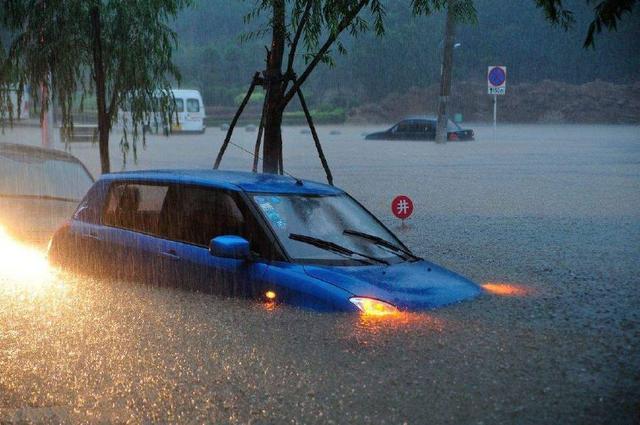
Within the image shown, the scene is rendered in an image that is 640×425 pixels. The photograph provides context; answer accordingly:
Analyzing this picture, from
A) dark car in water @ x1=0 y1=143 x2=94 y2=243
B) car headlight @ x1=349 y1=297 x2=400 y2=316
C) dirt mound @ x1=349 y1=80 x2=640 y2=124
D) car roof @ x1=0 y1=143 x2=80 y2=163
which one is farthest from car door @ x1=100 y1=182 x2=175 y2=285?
dirt mound @ x1=349 y1=80 x2=640 y2=124

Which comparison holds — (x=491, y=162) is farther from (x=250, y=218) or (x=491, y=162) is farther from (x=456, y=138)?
(x=250, y=218)

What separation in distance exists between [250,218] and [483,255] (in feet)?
19.7

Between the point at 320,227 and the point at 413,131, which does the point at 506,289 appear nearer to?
the point at 320,227

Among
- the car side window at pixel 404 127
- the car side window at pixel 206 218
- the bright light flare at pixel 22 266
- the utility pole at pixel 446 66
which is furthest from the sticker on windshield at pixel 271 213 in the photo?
the car side window at pixel 404 127

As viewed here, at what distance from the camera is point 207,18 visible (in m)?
119

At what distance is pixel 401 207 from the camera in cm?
1542

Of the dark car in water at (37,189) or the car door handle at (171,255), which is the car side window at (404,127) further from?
the car door handle at (171,255)

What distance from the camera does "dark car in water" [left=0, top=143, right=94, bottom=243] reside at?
11.6 meters

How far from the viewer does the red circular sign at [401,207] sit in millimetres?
15359

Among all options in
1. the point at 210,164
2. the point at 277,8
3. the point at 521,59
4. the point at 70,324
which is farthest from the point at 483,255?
the point at 521,59

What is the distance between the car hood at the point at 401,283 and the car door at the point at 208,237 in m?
0.58

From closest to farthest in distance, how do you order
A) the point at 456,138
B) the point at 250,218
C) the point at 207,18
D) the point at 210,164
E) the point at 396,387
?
the point at 396,387, the point at 250,218, the point at 210,164, the point at 456,138, the point at 207,18

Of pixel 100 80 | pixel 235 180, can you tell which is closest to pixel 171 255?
pixel 235 180

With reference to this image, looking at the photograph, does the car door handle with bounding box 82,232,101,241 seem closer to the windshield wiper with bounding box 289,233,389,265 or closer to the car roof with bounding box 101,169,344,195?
the car roof with bounding box 101,169,344,195
